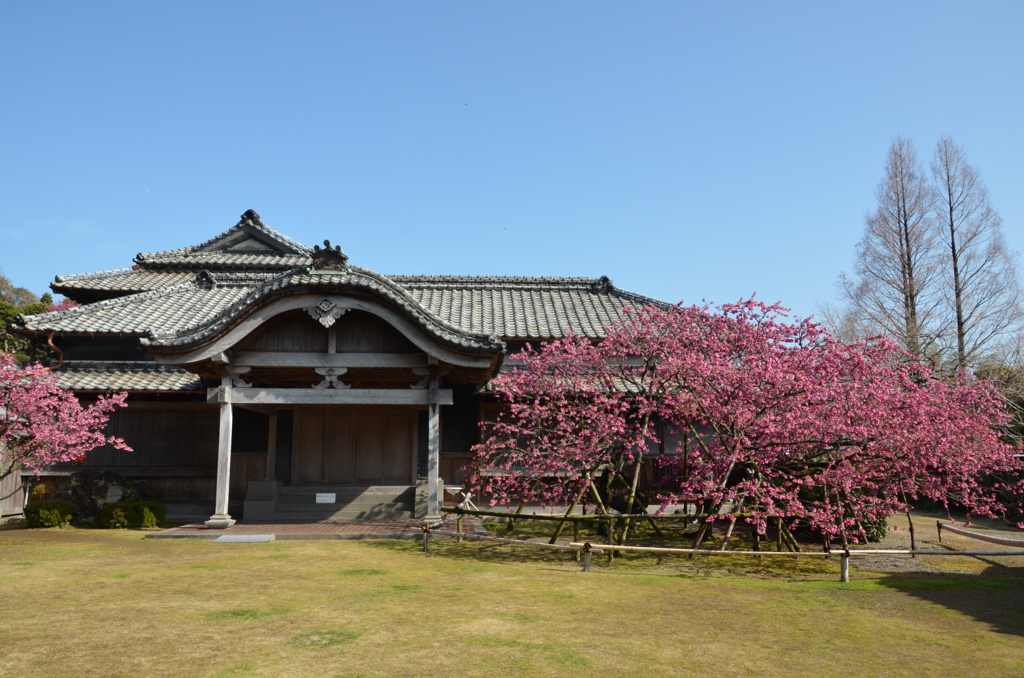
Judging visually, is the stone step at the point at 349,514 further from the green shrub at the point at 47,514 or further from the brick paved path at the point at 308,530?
the green shrub at the point at 47,514

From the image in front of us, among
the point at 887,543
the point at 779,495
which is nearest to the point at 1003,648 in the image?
the point at 779,495

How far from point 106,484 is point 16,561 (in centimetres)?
508

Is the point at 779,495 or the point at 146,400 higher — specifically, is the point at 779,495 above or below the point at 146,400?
below

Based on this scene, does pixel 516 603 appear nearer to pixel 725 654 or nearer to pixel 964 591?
pixel 725 654

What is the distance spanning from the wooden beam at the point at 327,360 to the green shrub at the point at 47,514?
5.35 m

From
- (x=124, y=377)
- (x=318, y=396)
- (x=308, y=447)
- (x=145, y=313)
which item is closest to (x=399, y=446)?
(x=308, y=447)

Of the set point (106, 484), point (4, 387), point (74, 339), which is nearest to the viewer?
point (4, 387)

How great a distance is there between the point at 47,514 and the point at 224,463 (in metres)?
4.40

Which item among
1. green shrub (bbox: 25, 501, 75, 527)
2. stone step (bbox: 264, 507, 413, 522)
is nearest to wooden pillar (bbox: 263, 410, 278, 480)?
stone step (bbox: 264, 507, 413, 522)

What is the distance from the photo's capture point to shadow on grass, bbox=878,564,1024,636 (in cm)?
827

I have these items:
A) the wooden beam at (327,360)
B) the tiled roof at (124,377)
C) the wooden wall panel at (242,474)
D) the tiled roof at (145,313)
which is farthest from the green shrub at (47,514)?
the wooden beam at (327,360)

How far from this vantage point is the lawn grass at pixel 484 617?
6.26 meters

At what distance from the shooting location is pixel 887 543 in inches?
568

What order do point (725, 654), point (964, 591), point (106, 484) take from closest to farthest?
1. point (725, 654)
2. point (964, 591)
3. point (106, 484)
